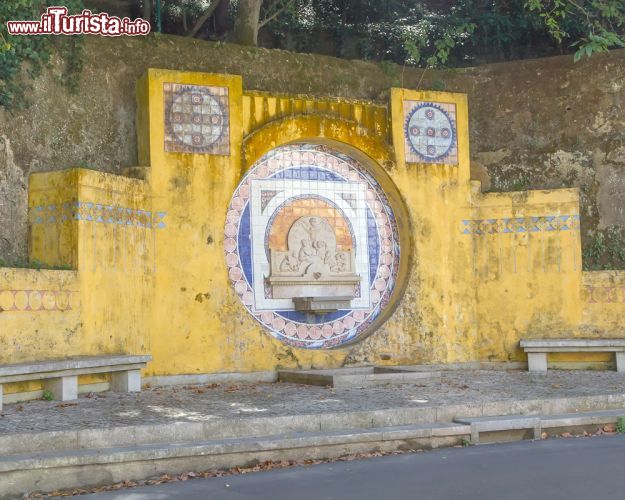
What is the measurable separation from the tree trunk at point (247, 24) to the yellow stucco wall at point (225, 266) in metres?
1.84

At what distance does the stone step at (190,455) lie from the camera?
6.92 meters

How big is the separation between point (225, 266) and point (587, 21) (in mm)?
6837

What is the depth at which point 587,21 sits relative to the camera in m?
14.9

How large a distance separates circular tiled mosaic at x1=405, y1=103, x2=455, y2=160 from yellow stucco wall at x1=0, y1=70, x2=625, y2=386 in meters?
0.14

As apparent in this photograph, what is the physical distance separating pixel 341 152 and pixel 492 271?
8.59ft

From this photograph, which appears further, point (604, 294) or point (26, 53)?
point (604, 294)

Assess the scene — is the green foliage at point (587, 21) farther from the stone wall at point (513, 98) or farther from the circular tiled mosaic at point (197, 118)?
the circular tiled mosaic at point (197, 118)

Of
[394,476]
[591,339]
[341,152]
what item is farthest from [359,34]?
[394,476]

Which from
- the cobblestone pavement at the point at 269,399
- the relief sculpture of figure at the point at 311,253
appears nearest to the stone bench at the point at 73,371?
the cobblestone pavement at the point at 269,399

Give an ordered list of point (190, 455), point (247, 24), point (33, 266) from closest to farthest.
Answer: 1. point (190, 455)
2. point (33, 266)
3. point (247, 24)

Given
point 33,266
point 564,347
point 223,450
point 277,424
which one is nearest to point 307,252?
point 564,347

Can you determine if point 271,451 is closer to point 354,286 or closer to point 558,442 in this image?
point 558,442

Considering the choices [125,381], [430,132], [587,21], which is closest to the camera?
[125,381]

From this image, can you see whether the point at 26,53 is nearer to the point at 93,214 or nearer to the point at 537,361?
the point at 93,214
